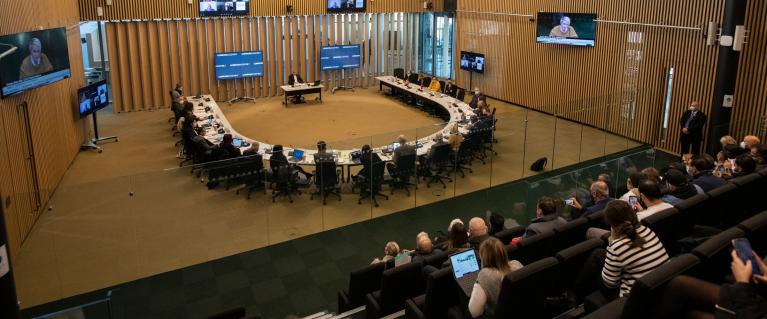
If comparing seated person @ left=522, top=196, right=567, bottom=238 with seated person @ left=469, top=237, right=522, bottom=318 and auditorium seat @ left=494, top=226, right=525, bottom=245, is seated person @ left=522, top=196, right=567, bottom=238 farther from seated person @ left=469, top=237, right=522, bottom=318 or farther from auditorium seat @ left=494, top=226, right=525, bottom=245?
seated person @ left=469, top=237, right=522, bottom=318

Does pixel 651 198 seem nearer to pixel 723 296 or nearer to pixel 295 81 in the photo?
pixel 723 296

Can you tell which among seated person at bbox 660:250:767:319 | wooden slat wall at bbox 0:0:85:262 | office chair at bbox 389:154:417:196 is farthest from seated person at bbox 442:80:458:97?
seated person at bbox 660:250:767:319

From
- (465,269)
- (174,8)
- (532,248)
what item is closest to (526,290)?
(465,269)

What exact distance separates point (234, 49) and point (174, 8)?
2.34m

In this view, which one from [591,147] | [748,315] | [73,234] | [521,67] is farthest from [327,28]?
[748,315]

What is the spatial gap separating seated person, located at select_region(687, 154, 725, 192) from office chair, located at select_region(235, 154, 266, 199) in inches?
245

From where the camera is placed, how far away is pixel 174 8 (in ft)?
58.2

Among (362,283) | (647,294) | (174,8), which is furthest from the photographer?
(174,8)

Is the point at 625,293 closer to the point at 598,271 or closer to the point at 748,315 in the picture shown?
the point at 598,271

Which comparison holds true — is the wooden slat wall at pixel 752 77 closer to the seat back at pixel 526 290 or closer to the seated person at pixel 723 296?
the seat back at pixel 526 290

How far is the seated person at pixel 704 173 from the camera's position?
275 inches

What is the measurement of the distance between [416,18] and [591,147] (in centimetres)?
1226

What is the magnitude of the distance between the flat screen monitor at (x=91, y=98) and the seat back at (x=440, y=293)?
36.7 feet

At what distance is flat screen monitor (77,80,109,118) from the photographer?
518 inches
